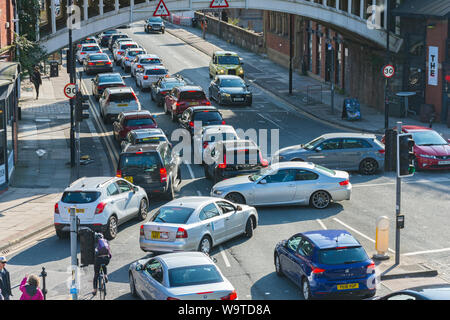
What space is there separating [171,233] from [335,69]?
3611 centimetres

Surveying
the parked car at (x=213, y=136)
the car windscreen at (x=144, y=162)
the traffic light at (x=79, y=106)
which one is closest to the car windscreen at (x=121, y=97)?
the parked car at (x=213, y=136)

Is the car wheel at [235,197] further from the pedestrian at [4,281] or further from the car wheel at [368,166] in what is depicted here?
the pedestrian at [4,281]

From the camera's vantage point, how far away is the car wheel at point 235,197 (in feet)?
81.6

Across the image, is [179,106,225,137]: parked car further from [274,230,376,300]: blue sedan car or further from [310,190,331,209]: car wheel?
[274,230,376,300]: blue sedan car

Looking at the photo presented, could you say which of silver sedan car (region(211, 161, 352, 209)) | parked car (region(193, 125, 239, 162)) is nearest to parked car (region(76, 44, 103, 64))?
parked car (region(193, 125, 239, 162))

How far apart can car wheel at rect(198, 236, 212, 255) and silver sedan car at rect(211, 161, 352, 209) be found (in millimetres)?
4262

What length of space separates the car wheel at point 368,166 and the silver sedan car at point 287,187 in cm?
487

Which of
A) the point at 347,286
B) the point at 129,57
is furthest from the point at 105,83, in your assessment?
the point at 347,286

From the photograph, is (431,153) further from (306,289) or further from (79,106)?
(306,289)

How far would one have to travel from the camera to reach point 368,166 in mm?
30297

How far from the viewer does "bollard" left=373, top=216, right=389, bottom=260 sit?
20.2m

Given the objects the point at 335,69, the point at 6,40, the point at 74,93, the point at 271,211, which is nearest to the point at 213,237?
the point at 271,211

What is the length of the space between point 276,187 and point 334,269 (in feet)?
27.5

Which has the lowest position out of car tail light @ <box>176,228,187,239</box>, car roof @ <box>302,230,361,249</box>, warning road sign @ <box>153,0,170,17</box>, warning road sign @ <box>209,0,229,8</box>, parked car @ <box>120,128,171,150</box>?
car tail light @ <box>176,228,187,239</box>
